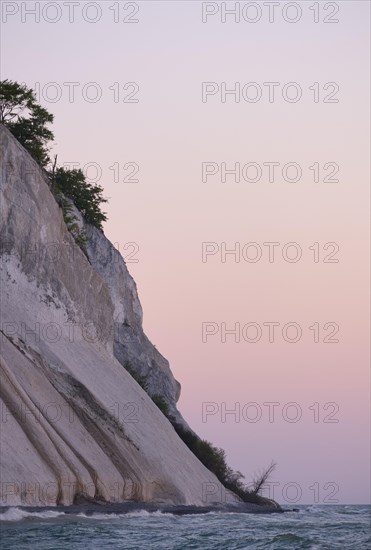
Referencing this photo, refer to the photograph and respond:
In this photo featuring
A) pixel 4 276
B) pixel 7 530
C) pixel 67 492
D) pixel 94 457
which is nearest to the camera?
pixel 7 530

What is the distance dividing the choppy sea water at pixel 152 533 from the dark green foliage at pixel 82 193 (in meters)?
26.5

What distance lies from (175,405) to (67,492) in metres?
34.4

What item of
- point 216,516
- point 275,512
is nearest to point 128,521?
point 216,516

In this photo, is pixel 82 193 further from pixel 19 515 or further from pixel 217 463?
pixel 19 515

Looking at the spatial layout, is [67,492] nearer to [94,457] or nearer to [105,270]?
[94,457]

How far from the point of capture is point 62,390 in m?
49.2

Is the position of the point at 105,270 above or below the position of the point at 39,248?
above

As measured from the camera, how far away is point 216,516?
176ft

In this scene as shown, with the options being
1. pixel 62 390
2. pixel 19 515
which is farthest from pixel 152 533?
pixel 62 390

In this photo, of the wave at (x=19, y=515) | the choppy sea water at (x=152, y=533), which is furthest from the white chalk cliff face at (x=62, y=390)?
the choppy sea water at (x=152, y=533)

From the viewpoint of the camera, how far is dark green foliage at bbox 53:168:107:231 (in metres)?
71.4

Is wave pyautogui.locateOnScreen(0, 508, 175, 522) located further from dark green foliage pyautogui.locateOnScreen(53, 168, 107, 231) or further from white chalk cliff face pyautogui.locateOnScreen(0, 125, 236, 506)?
dark green foliage pyautogui.locateOnScreen(53, 168, 107, 231)

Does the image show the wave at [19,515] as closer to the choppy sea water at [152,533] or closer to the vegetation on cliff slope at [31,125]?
the choppy sea water at [152,533]

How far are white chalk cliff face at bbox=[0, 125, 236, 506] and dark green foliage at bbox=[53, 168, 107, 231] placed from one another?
32.0ft
